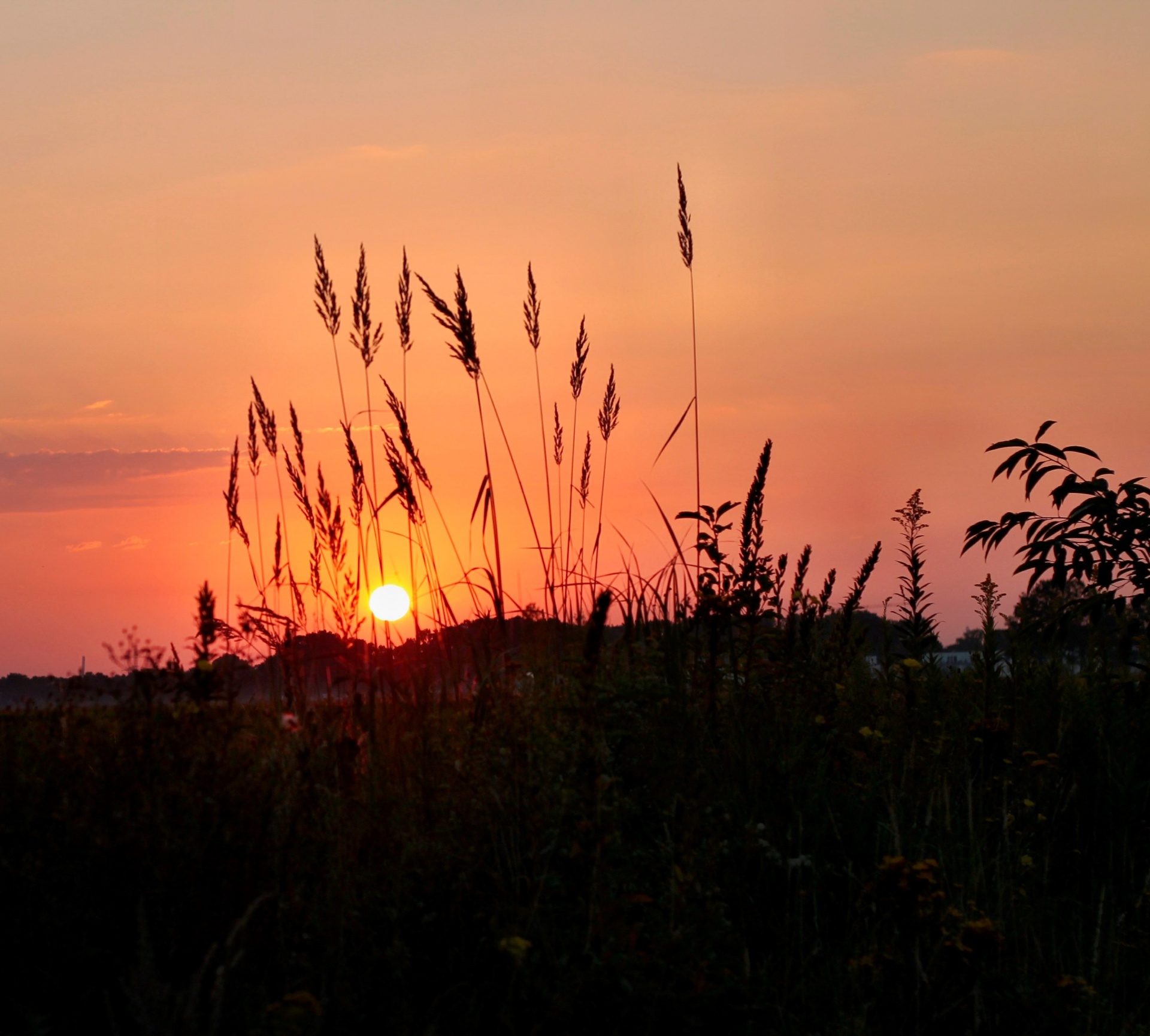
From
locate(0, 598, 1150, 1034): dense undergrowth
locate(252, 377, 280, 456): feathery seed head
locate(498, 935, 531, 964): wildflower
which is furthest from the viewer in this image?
locate(252, 377, 280, 456): feathery seed head

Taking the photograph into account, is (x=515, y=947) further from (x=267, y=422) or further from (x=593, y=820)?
(x=267, y=422)

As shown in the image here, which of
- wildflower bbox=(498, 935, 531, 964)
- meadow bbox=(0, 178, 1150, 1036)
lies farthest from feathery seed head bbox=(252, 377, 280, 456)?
wildflower bbox=(498, 935, 531, 964)

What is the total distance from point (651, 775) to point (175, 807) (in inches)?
59.6

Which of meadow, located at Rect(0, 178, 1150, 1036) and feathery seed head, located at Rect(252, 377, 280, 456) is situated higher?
feathery seed head, located at Rect(252, 377, 280, 456)

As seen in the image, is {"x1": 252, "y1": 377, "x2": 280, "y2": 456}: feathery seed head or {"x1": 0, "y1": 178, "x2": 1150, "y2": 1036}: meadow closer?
{"x1": 0, "y1": 178, "x2": 1150, "y2": 1036}: meadow

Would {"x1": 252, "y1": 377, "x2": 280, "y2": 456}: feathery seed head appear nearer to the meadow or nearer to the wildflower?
the meadow

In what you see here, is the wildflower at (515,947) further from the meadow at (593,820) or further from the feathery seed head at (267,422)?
the feathery seed head at (267,422)

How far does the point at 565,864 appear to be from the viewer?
2867mm

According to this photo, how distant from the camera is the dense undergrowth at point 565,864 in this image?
2334 millimetres

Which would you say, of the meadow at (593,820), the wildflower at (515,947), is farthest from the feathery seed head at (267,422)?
the wildflower at (515,947)

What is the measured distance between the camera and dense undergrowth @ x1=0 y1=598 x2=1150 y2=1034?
7.66 feet

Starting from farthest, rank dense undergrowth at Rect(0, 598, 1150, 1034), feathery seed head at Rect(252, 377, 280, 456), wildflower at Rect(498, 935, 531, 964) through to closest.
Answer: feathery seed head at Rect(252, 377, 280, 456) → dense undergrowth at Rect(0, 598, 1150, 1034) → wildflower at Rect(498, 935, 531, 964)

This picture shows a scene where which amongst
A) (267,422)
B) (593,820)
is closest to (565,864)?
(593,820)

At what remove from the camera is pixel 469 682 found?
4.69m
